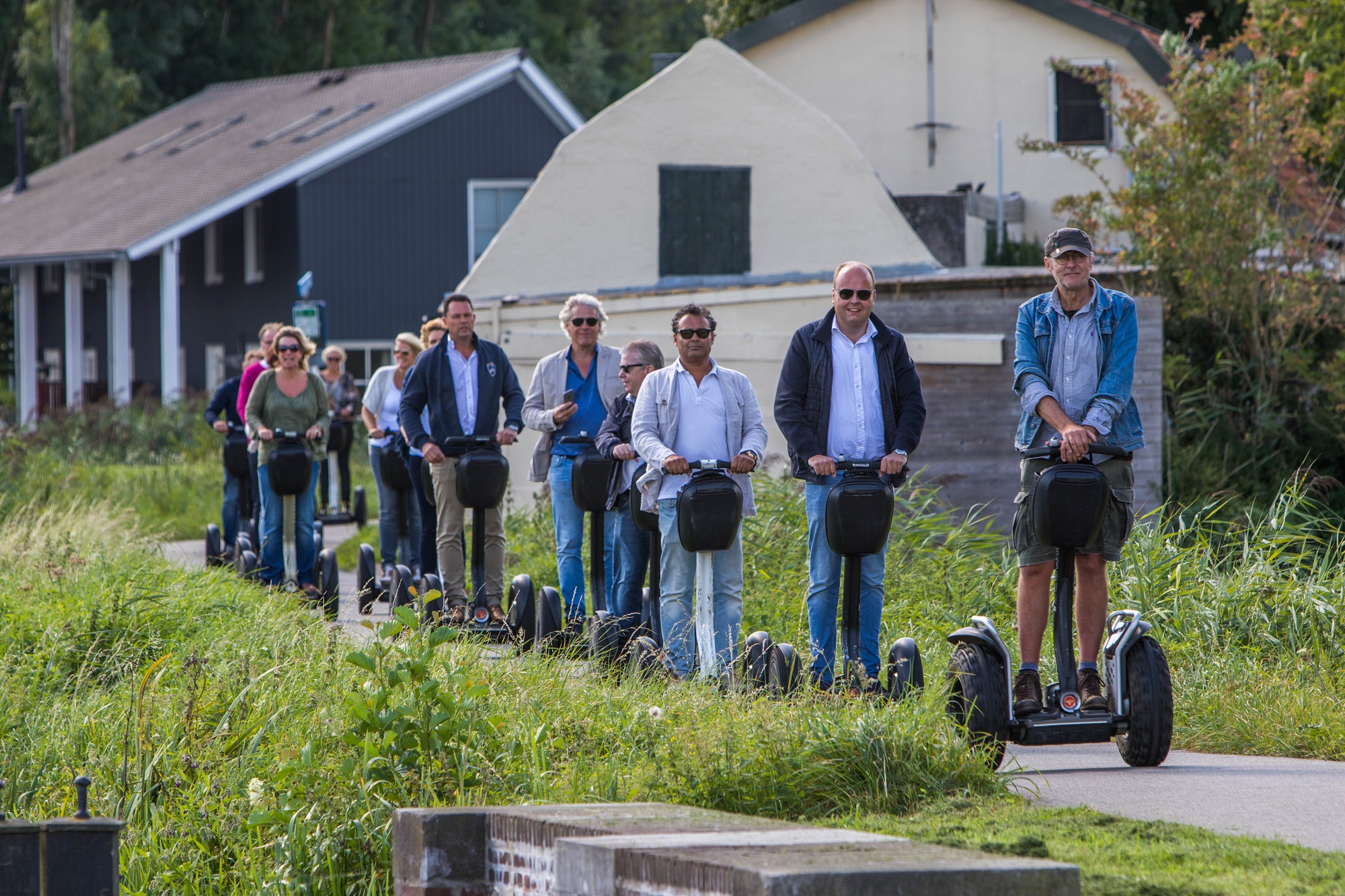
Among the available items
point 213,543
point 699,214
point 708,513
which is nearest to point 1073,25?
point 699,214

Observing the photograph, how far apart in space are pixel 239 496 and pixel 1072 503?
31.6 feet

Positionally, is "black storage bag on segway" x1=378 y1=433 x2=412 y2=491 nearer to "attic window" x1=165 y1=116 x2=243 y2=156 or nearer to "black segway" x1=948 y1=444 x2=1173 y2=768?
"black segway" x1=948 y1=444 x2=1173 y2=768

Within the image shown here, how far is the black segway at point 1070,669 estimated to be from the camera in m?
6.15

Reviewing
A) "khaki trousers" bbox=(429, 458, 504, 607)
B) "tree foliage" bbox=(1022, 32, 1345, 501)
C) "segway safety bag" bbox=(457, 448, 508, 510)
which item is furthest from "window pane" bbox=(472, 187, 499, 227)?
"segway safety bag" bbox=(457, 448, 508, 510)

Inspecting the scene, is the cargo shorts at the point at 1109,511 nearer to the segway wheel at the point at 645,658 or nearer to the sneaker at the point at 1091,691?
the sneaker at the point at 1091,691

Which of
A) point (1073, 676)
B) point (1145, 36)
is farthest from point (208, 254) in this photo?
point (1073, 676)

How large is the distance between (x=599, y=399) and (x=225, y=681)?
3.08 m

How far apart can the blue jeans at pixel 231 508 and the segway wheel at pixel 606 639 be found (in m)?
6.50

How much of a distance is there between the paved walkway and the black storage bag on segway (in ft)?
21.4

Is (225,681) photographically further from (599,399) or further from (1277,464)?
(1277,464)

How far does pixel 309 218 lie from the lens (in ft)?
101

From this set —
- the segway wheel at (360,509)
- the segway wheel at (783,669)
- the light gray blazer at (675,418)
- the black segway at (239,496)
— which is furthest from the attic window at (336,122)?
the segway wheel at (783,669)

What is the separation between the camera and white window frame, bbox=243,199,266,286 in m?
32.1

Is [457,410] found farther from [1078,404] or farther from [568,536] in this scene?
[1078,404]
